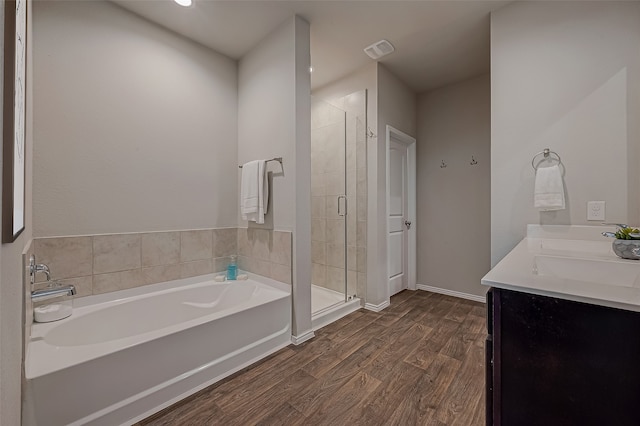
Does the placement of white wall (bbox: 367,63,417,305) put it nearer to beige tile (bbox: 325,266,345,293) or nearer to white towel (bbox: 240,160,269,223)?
beige tile (bbox: 325,266,345,293)

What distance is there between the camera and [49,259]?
1.70 meters

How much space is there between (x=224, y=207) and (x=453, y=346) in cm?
242

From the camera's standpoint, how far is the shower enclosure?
295 cm

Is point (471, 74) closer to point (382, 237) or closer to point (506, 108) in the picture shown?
point (506, 108)

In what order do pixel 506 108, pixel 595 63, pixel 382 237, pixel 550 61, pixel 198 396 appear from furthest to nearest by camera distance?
pixel 382 237
pixel 506 108
pixel 550 61
pixel 595 63
pixel 198 396

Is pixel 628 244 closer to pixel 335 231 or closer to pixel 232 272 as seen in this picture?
pixel 335 231

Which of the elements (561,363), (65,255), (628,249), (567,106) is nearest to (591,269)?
(628,249)

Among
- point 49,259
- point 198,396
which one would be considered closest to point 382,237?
point 198,396

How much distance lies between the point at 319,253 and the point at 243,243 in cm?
98

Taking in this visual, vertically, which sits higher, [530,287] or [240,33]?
[240,33]

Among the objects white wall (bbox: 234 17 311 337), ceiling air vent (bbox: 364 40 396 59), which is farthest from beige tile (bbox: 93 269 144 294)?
ceiling air vent (bbox: 364 40 396 59)

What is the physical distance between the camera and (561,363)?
75 centimetres

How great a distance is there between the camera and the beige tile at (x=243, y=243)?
8.52ft

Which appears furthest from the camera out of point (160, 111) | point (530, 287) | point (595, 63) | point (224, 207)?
point (224, 207)
